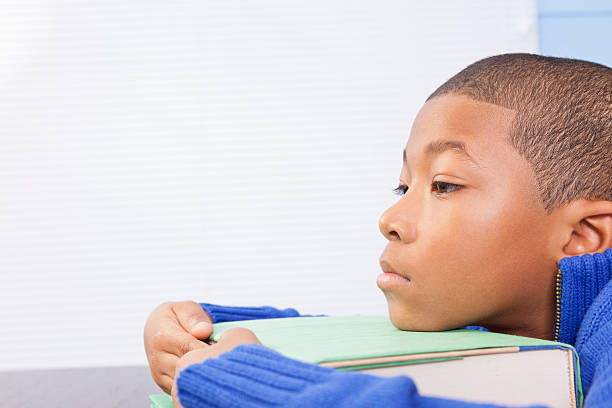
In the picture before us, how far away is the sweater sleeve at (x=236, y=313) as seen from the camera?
707 millimetres

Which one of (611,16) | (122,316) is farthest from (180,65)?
(611,16)

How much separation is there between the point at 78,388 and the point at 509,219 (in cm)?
44

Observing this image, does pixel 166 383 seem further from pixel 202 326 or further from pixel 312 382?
pixel 312 382

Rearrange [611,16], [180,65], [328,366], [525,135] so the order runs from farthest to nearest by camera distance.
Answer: [180,65], [611,16], [525,135], [328,366]

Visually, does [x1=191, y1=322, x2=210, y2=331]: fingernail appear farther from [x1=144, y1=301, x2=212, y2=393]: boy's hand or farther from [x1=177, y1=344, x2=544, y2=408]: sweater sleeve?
[x1=177, y1=344, x2=544, y2=408]: sweater sleeve

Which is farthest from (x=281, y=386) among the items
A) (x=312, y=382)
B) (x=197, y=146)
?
(x=197, y=146)

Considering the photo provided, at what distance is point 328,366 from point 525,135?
0.28 meters

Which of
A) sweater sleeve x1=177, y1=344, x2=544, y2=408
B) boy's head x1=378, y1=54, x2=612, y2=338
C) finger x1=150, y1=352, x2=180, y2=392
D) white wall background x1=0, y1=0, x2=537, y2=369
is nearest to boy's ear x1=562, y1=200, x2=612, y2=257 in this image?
boy's head x1=378, y1=54, x2=612, y2=338

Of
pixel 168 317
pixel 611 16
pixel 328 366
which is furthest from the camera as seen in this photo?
pixel 611 16

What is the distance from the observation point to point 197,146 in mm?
2238

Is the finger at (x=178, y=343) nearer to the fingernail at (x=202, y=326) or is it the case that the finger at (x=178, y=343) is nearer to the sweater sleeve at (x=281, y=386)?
the fingernail at (x=202, y=326)

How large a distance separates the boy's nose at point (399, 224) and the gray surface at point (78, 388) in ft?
0.85

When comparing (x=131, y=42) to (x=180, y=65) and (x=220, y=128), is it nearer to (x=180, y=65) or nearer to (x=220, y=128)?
(x=180, y=65)

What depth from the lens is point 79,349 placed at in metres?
2.18
